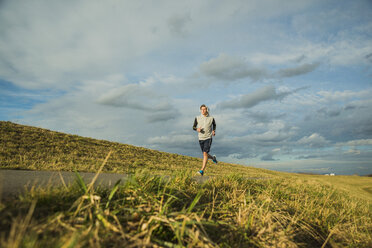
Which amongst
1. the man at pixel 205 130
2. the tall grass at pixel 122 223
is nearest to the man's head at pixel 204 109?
the man at pixel 205 130

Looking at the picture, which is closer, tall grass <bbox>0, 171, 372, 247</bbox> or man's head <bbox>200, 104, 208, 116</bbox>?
tall grass <bbox>0, 171, 372, 247</bbox>

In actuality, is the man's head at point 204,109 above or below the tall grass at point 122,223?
above

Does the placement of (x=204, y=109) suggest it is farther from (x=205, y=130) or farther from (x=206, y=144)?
(x=206, y=144)

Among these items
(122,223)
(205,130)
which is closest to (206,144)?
(205,130)

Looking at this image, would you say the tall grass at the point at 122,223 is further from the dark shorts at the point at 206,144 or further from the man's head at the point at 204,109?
the man's head at the point at 204,109

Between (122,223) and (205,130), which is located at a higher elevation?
(205,130)

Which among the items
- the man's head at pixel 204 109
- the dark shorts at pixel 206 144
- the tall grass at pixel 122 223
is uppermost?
the man's head at pixel 204 109

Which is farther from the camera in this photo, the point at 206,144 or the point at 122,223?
the point at 206,144

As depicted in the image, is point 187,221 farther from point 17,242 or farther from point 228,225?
point 17,242

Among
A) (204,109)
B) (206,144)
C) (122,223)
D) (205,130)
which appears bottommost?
(122,223)

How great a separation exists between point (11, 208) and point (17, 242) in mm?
562

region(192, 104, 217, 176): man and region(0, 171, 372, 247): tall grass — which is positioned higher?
region(192, 104, 217, 176): man

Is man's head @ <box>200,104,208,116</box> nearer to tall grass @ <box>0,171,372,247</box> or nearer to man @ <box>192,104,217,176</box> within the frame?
man @ <box>192,104,217,176</box>

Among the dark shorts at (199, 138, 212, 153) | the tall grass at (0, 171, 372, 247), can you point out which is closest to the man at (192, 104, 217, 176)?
the dark shorts at (199, 138, 212, 153)
